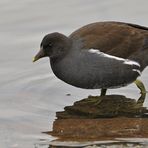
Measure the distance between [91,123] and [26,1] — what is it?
386 cm

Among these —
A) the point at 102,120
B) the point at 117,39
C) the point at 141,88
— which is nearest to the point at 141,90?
the point at 141,88

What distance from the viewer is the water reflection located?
23.3ft

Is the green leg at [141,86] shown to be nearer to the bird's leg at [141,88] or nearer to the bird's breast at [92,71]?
the bird's leg at [141,88]

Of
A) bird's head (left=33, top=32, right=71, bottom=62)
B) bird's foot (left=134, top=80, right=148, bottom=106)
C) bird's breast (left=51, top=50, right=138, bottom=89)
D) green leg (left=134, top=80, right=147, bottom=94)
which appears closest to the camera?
bird's breast (left=51, top=50, right=138, bottom=89)

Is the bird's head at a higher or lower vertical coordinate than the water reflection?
higher

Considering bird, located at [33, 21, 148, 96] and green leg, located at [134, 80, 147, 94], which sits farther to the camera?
green leg, located at [134, 80, 147, 94]

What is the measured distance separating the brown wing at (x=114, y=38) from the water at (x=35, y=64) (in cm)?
67

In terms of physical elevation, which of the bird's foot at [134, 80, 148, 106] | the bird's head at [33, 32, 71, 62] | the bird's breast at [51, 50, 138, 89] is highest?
the bird's head at [33, 32, 71, 62]

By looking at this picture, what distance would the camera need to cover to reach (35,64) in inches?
363

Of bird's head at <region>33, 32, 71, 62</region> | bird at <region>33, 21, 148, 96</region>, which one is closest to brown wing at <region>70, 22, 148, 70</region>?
bird at <region>33, 21, 148, 96</region>

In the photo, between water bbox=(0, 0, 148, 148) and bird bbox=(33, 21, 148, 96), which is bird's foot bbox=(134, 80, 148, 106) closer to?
bird bbox=(33, 21, 148, 96)

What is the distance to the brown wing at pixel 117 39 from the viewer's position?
803 centimetres

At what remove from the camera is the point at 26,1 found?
10711 millimetres

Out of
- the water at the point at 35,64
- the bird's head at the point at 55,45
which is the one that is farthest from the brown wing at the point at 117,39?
the water at the point at 35,64
